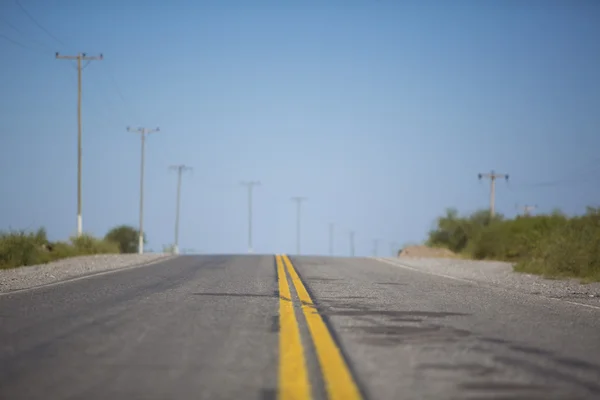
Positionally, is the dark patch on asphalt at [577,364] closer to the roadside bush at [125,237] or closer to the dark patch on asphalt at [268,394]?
the dark patch on asphalt at [268,394]

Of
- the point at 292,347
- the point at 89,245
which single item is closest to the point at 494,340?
the point at 292,347

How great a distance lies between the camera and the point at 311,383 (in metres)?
5.91

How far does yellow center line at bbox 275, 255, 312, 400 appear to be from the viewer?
556 cm

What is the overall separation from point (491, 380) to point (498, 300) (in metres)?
7.96

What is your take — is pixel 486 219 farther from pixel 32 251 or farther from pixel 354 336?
pixel 354 336

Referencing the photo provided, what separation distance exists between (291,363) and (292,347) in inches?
34.5

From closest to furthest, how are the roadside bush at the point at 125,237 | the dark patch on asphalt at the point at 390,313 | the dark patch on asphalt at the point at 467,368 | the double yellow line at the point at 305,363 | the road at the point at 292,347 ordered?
1. the double yellow line at the point at 305,363
2. the road at the point at 292,347
3. the dark patch on asphalt at the point at 467,368
4. the dark patch on asphalt at the point at 390,313
5. the roadside bush at the point at 125,237

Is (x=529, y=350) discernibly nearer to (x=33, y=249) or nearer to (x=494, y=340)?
(x=494, y=340)

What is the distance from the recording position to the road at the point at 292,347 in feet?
19.0

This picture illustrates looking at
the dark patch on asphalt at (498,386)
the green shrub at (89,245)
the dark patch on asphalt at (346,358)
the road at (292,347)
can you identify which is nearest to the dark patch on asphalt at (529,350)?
the road at (292,347)

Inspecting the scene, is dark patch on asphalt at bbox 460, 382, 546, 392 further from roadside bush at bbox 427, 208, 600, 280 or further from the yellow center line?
roadside bush at bbox 427, 208, 600, 280

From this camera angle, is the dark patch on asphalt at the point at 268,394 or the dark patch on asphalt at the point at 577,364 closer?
the dark patch on asphalt at the point at 268,394

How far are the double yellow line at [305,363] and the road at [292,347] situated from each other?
0.05 feet

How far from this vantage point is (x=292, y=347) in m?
7.59
